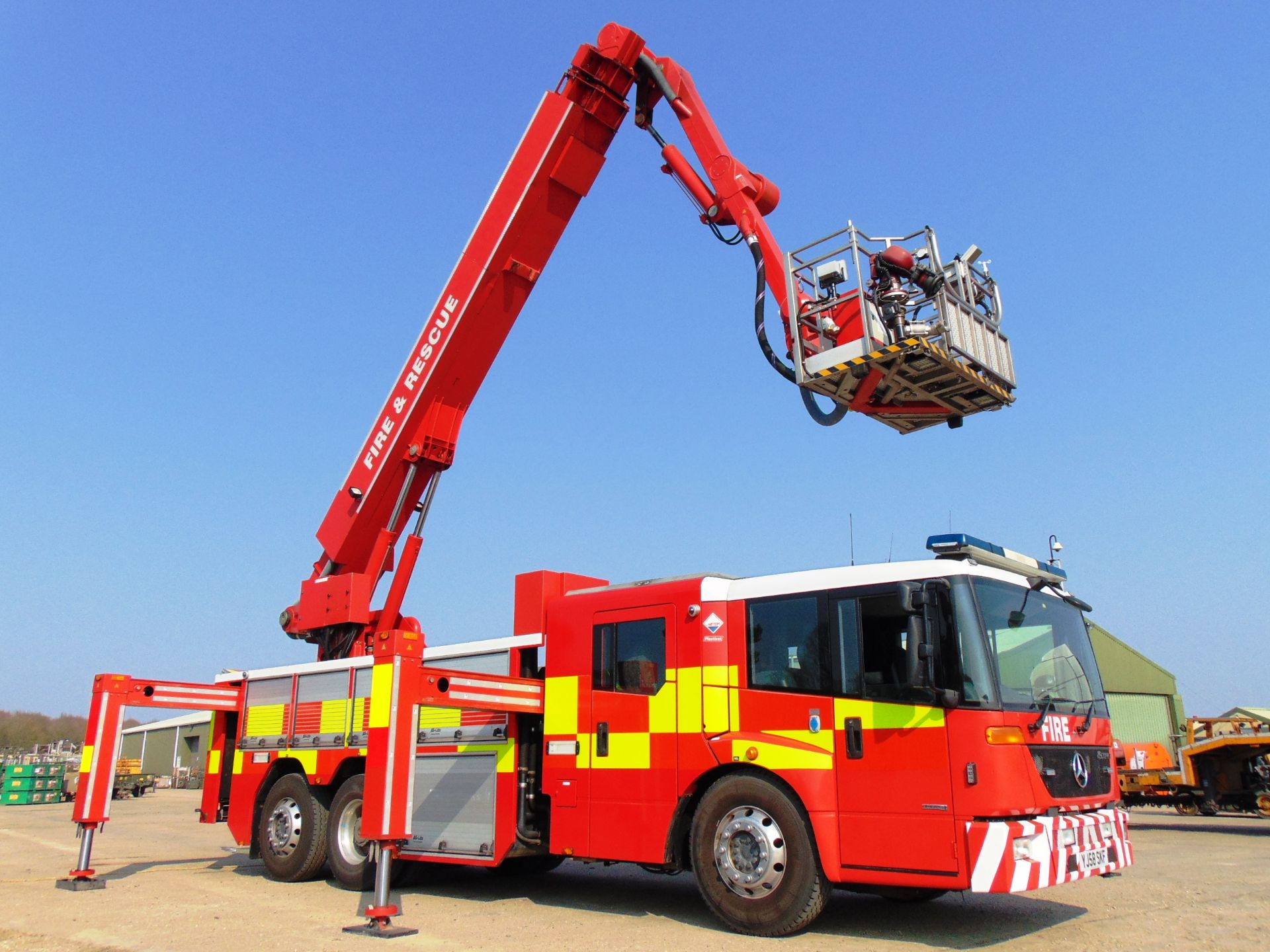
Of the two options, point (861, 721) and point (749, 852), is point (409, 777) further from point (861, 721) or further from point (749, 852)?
point (861, 721)

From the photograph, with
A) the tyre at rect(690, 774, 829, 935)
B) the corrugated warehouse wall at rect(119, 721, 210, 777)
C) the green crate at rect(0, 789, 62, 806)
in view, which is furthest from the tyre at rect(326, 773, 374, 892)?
the corrugated warehouse wall at rect(119, 721, 210, 777)

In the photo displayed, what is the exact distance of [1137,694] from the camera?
31.3 m

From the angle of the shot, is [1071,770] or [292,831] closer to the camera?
[1071,770]

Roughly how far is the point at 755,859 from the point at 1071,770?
7.70 ft

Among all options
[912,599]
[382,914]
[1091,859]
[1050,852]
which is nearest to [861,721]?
[912,599]

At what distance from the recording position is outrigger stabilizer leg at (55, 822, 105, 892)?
952 centimetres

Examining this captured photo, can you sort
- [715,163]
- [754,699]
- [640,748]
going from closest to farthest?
[754,699] < [640,748] < [715,163]

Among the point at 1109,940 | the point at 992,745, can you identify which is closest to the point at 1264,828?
the point at 1109,940

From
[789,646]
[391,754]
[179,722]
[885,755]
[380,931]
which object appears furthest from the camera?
[179,722]

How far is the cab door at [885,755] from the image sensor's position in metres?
6.47

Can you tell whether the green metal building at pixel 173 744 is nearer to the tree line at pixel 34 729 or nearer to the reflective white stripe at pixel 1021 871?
the tree line at pixel 34 729

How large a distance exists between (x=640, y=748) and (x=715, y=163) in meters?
5.90

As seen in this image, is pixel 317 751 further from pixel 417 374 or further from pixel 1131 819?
pixel 1131 819

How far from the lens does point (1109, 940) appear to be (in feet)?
21.6
